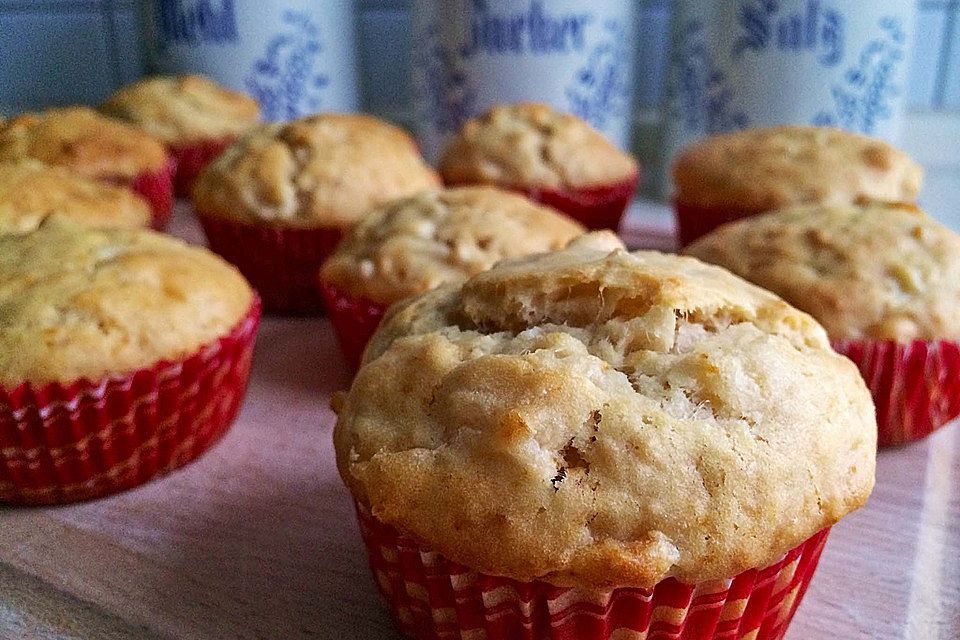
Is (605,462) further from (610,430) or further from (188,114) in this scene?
(188,114)

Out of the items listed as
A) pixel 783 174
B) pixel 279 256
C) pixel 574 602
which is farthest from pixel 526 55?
pixel 574 602

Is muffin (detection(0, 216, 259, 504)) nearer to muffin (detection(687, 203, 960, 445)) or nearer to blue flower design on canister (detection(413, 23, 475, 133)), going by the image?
muffin (detection(687, 203, 960, 445))

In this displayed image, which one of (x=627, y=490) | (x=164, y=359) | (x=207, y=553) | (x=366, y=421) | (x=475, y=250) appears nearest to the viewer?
(x=627, y=490)

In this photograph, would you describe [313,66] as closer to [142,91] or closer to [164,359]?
[142,91]

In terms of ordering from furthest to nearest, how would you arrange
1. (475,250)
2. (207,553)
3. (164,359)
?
(475,250) → (164,359) → (207,553)

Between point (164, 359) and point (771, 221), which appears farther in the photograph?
point (771, 221)

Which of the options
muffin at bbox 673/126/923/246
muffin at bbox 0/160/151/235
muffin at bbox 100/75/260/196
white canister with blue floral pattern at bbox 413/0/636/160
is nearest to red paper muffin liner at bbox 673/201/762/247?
muffin at bbox 673/126/923/246

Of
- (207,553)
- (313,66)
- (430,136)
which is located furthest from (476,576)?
(313,66)
